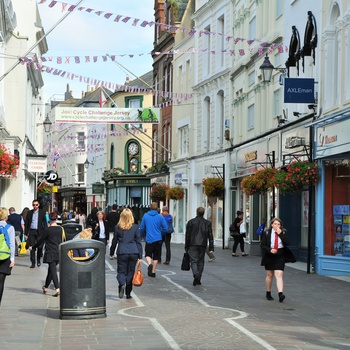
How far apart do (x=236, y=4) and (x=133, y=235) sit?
2506 cm

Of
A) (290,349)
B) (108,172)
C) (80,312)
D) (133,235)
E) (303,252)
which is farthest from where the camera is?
(108,172)

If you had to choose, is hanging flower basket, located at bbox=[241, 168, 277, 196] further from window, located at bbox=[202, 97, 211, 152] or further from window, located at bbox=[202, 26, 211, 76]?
window, located at bbox=[202, 26, 211, 76]

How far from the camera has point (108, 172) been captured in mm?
81125

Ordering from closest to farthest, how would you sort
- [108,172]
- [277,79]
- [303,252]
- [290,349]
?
[290,349]
[303,252]
[277,79]
[108,172]

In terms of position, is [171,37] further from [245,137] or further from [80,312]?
[80,312]

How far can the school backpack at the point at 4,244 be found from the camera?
1384 centimetres

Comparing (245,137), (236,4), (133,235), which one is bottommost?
(133,235)

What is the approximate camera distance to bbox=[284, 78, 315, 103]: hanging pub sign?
24.9 m

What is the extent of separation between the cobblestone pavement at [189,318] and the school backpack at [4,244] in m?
0.94

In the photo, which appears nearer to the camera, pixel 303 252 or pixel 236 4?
pixel 303 252

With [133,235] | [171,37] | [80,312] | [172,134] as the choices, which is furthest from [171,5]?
[80,312]

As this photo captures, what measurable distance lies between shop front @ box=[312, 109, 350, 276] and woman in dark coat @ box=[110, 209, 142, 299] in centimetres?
800

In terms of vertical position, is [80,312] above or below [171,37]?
below

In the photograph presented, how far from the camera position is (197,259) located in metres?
20.2
